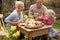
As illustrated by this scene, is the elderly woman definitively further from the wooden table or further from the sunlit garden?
the wooden table

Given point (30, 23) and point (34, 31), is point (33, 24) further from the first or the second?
point (34, 31)

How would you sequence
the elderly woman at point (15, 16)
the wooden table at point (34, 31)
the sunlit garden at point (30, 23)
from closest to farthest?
the wooden table at point (34, 31), the sunlit garden at point (30, 23), the elderly woman at point (15, 16)

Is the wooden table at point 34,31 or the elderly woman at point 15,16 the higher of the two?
the elderly woman at point 15,16

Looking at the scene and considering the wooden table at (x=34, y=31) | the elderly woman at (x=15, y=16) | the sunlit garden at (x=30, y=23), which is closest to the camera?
the wooden table at (x=34, y=31)

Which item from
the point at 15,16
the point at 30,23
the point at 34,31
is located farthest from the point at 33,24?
the point at 15,16

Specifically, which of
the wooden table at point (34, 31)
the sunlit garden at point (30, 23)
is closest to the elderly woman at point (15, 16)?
the sunlit garden at point (30, 23)

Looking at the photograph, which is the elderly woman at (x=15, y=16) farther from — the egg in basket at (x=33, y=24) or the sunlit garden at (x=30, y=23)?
the egg in basket at (x=33, y=24)

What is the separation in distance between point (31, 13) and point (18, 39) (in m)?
0.84

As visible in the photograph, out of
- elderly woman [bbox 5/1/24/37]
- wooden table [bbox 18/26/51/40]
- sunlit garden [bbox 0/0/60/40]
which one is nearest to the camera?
wooden table [bbox 18/26/51/40]

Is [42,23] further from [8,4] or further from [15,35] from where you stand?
[8,4]

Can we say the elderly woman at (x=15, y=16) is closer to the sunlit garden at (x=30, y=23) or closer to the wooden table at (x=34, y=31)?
the sunlit garden at (x=30, y=23)

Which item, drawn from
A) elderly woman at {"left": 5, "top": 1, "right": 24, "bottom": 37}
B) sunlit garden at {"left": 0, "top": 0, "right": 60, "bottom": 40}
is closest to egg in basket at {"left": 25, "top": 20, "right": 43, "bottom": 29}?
sunlit garden at {"left": 0, "top": 0, "right": 60, "bottom": 40}

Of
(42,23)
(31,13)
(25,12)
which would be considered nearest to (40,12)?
(31,13)

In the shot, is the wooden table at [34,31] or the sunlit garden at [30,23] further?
the sunlit garden at [30,23]
